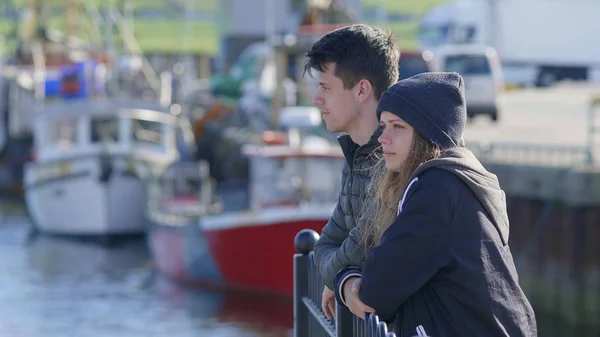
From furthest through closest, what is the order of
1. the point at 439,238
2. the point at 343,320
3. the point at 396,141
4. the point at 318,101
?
the point at 318,101 < the point at 343,320 < the point at 396,141 < the point at 439,238

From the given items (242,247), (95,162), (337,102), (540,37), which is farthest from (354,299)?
(540,37)

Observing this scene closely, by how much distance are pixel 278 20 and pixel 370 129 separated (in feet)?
162

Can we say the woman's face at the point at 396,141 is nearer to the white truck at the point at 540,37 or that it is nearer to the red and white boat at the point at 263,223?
the red and white boat at the point at 263,223

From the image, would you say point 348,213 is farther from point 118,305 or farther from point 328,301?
point 118,305

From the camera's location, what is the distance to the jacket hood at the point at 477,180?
3539 mm

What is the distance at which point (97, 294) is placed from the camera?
2097 centimetres

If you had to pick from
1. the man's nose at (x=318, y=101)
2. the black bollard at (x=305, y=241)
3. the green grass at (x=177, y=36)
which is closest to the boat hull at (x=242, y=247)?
the black bollard at (x=305, y=241)

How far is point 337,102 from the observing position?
4438 mm

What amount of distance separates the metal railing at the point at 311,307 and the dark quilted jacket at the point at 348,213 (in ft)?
0.48

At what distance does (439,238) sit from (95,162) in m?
25.1

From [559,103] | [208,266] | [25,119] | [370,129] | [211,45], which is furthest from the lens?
[211,45]

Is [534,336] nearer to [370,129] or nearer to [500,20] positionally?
[370,129]

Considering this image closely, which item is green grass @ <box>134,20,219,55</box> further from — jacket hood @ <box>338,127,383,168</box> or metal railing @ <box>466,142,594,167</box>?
jacket hood @ <box>338,127,383,168</box>

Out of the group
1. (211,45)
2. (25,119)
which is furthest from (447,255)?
(211,45)
